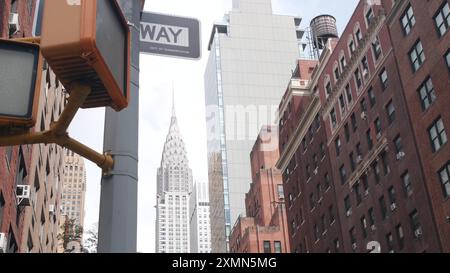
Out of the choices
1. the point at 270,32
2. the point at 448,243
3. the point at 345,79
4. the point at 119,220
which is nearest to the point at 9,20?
the point at 119,220

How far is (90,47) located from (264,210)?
318 feet

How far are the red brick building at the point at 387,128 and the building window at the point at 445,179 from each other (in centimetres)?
7

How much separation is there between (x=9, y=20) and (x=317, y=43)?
2891 inches

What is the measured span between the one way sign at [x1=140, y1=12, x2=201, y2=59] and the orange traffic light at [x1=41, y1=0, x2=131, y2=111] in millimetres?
1584

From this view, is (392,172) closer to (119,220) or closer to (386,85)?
(386,85)

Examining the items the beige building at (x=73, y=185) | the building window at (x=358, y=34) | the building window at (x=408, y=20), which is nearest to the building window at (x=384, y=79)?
the building window at (x=408, y=20)

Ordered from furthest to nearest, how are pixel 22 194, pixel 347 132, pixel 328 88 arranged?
1. pixel 328 88
2. pixel 347 132
3. pixel 22 194

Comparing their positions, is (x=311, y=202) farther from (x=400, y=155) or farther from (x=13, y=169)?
(x=13, y=169)

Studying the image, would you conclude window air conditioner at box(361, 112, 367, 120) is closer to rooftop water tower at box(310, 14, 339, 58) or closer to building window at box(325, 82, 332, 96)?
building window at box(325, 82, 332, 96)

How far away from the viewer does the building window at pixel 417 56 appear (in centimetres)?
4656

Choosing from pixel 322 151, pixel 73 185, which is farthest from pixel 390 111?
pixel 73 185

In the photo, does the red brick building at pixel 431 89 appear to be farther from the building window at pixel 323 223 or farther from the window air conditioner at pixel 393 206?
the building window at pixel 323 223

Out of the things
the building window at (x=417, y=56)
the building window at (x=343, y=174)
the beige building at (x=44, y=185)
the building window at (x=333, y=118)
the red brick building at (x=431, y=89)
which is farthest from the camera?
the building window at (x=333, y=118)

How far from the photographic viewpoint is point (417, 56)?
47375mm
